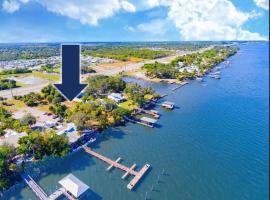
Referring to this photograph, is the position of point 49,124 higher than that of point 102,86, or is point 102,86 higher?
point 102,86

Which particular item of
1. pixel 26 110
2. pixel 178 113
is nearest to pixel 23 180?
pixel 26 110

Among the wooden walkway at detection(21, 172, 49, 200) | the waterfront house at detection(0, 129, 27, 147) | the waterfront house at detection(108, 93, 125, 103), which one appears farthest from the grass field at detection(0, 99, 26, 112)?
the wooden walkway at detection(21, 172, 49, 200)

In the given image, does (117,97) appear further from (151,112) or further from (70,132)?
(70,132)

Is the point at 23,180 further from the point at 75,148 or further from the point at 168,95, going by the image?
the point at 168,95

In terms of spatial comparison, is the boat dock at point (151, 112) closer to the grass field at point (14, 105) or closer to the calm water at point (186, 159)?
the calm water at point (186, 159)

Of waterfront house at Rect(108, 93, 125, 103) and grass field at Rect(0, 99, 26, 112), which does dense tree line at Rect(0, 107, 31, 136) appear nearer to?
grass field at Rect(0, 99, 26, 112)

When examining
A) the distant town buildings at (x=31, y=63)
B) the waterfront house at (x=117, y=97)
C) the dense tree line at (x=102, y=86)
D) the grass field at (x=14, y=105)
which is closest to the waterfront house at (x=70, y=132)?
the grass field at (x=14, y=105)

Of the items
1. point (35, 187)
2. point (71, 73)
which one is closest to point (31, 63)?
point (35, 187)
